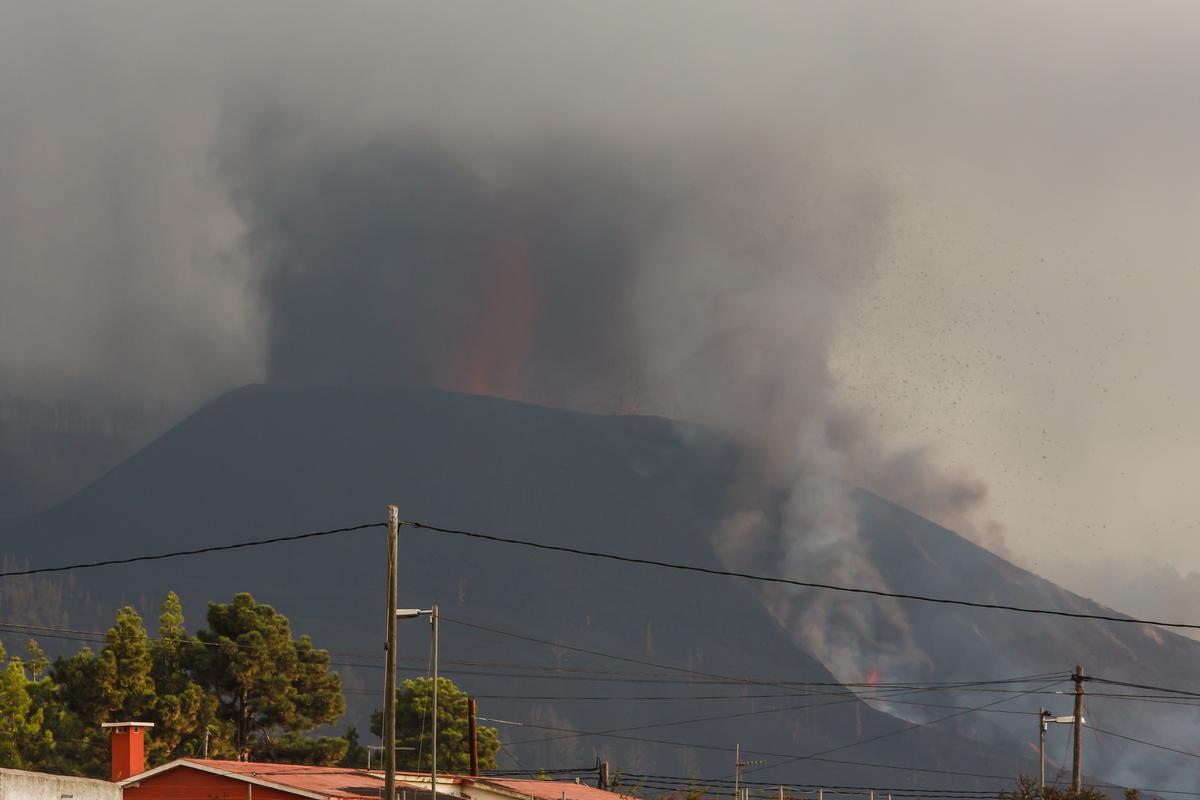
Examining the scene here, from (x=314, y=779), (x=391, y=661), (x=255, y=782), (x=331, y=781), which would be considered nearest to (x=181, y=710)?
(x=331, y=781)

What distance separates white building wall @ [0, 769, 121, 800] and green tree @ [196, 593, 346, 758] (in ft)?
211

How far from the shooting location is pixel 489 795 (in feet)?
238

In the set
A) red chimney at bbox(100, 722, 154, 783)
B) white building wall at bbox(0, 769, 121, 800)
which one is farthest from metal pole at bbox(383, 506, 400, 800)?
red chimney at bbox(100, 722, 154, 783)

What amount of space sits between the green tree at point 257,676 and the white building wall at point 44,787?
64295 millimetres

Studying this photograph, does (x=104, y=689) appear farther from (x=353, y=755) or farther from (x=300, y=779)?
(x=300, y=779)

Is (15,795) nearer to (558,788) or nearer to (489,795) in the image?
(489,795)

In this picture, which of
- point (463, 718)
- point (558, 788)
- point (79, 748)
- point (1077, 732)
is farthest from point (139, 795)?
point (463, 718)

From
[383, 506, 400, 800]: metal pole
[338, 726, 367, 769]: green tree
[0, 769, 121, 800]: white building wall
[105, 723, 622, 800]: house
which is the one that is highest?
[383, 506, 400, 800]: metal pole

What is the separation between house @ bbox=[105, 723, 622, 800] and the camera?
6047 centimetres

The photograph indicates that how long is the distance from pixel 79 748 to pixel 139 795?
5690 centimetres

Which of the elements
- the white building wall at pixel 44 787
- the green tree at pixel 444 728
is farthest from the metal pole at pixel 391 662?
the green tree at pixel 444 728

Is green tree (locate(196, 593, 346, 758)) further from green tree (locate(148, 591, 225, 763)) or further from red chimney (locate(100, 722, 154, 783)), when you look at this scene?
red chimney (locate(100, 722, 154, 783))

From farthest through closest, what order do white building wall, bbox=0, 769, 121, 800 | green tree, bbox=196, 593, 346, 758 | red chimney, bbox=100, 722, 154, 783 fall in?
green tree, bbox=196, 593, 346, 758, red chimney, bbox=100, 722, 154, 783, white building wall, bbox=0, 769, 121, 800

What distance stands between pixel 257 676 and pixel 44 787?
7021 cm
